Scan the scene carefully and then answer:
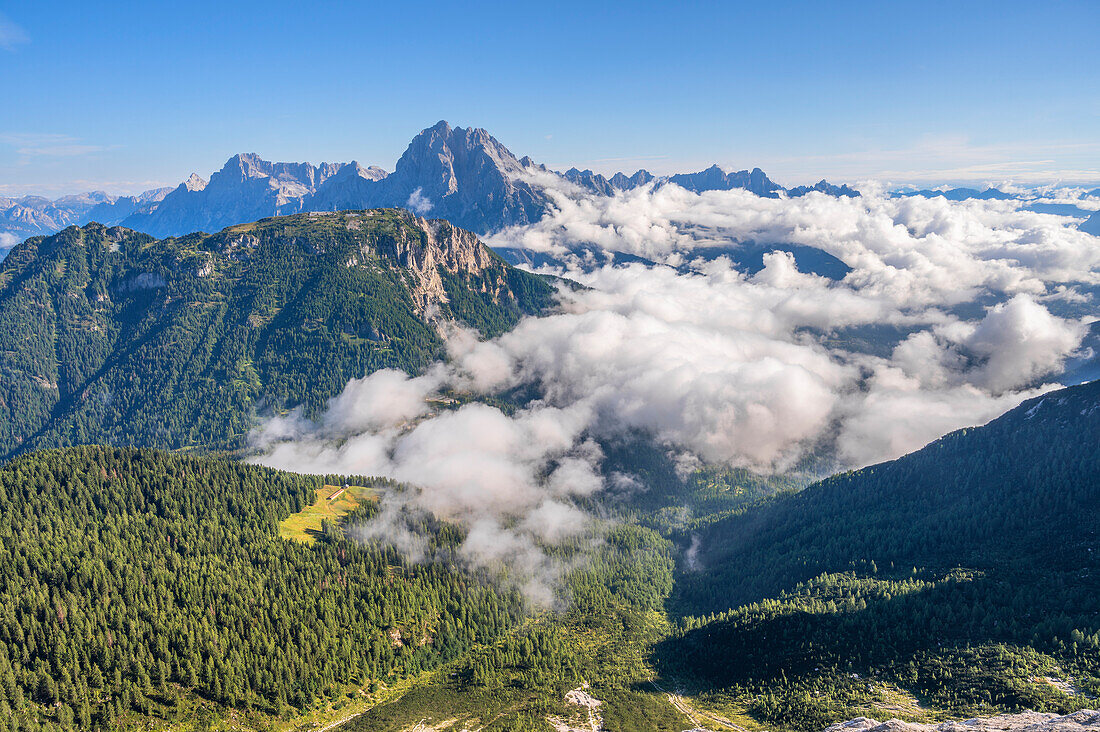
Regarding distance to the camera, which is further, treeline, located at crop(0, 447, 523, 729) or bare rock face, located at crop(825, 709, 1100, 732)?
treeline, located at crop(0, 447, 523, 729)

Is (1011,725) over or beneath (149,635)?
over

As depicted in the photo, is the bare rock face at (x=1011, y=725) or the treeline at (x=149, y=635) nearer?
the bare rock face at (x=1011, y=725)

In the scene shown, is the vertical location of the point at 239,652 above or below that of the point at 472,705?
above

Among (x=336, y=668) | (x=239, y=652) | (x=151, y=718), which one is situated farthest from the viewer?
(x=336, y=668)

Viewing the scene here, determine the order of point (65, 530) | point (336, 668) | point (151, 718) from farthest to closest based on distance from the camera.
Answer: point (65, 530), point (336, 668), point (151, 718)

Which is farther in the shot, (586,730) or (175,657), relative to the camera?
(586,730)

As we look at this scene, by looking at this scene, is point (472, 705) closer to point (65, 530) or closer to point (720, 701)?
point (720, 701)

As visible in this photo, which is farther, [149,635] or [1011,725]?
[149,635]

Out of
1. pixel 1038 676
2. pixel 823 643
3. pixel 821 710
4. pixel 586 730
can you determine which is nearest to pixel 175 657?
pixel 586 730
